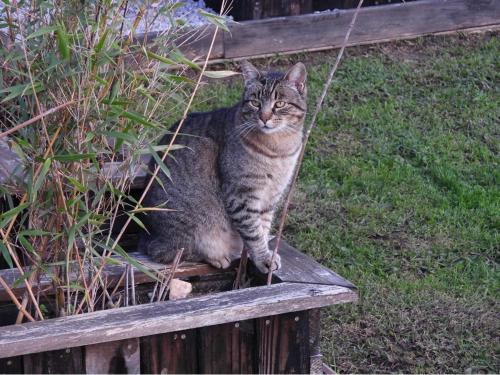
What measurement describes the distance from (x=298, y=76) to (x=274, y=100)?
18cm

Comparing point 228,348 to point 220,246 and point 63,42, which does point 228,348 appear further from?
point 63,42

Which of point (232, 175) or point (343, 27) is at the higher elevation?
point (343, 27)

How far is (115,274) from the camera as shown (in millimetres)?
3318

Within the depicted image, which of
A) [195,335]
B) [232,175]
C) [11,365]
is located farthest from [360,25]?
[11,365]

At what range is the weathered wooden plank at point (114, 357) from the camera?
112 inches

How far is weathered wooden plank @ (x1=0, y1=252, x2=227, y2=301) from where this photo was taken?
3132mm

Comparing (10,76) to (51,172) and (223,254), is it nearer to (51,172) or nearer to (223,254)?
(51,172)

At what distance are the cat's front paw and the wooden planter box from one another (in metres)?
0.06

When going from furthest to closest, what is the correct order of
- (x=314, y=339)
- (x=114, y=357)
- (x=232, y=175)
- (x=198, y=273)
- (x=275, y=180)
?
(x=275, y=180) < (x=232, y=175) < (x=198, y=273) < (x=314, y=339) < (x=114, y=357)

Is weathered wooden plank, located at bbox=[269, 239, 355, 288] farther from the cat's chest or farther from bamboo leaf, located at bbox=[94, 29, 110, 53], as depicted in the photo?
bamboo leaf, located at bbox=[94, 29, 110, 53]

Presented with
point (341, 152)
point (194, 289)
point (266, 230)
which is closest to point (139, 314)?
point (194, 289)

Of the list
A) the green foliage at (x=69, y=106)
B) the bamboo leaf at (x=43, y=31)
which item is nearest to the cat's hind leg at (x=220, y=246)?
the green foliage at (x=69, y=106)

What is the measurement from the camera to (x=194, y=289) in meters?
3.60

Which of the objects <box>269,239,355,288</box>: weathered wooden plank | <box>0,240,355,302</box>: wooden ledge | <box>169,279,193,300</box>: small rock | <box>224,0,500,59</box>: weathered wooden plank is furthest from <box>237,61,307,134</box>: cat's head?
<box>224,0,500,59</box>: weathered wooden plank
